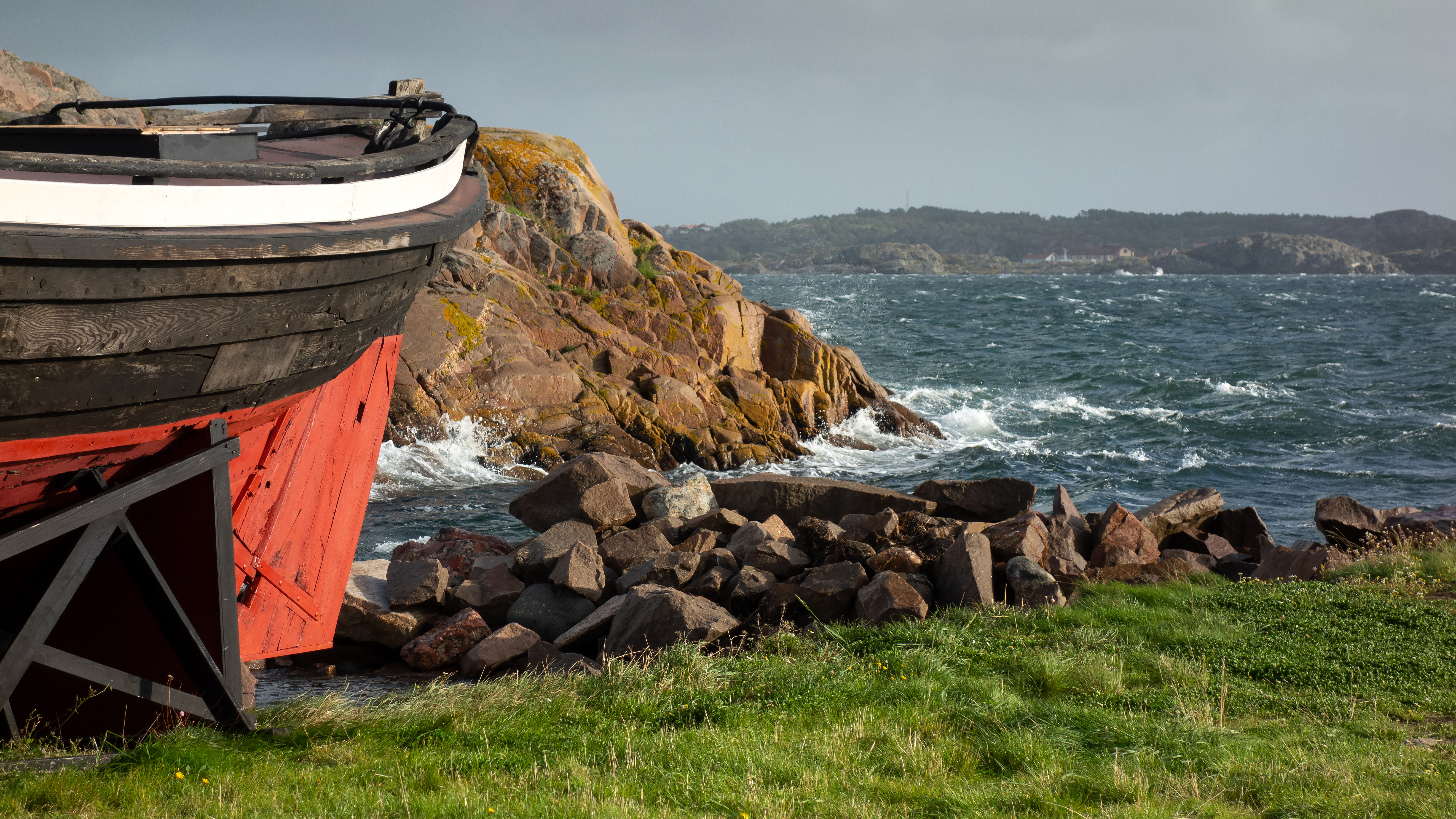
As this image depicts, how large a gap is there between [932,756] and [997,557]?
4.37m

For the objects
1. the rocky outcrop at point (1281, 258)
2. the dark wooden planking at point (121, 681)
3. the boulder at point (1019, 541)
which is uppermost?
the rocky outcrop at point (1281, 258)

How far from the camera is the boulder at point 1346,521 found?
1052 centimetres

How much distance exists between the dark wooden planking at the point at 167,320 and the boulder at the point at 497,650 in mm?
3838

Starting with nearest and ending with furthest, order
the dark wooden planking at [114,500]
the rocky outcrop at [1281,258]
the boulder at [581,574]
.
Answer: the dark wooden planking at [114,500], the boulder at [581,574], the rocky outcrop at [1281,258]

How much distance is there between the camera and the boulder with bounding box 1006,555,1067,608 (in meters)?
7.61

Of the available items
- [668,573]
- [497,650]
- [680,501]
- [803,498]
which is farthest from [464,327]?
[497,650]

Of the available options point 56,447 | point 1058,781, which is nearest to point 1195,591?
point 1058,781

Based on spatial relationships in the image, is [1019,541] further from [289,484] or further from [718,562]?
[289,484]

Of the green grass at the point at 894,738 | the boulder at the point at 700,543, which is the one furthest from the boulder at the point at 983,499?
the green grass at the point at 894,738

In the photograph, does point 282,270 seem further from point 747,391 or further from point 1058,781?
point 747,391

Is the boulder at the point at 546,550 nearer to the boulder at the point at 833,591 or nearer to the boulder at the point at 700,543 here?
the boulder at the point at 700,543

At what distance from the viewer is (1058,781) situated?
4145mm

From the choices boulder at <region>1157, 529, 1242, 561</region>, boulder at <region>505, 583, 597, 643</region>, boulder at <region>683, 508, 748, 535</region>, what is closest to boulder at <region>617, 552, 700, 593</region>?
boulder at <region>505, 583, 597, 643</region>

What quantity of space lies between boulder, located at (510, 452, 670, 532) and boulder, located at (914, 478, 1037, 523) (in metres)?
3.53
